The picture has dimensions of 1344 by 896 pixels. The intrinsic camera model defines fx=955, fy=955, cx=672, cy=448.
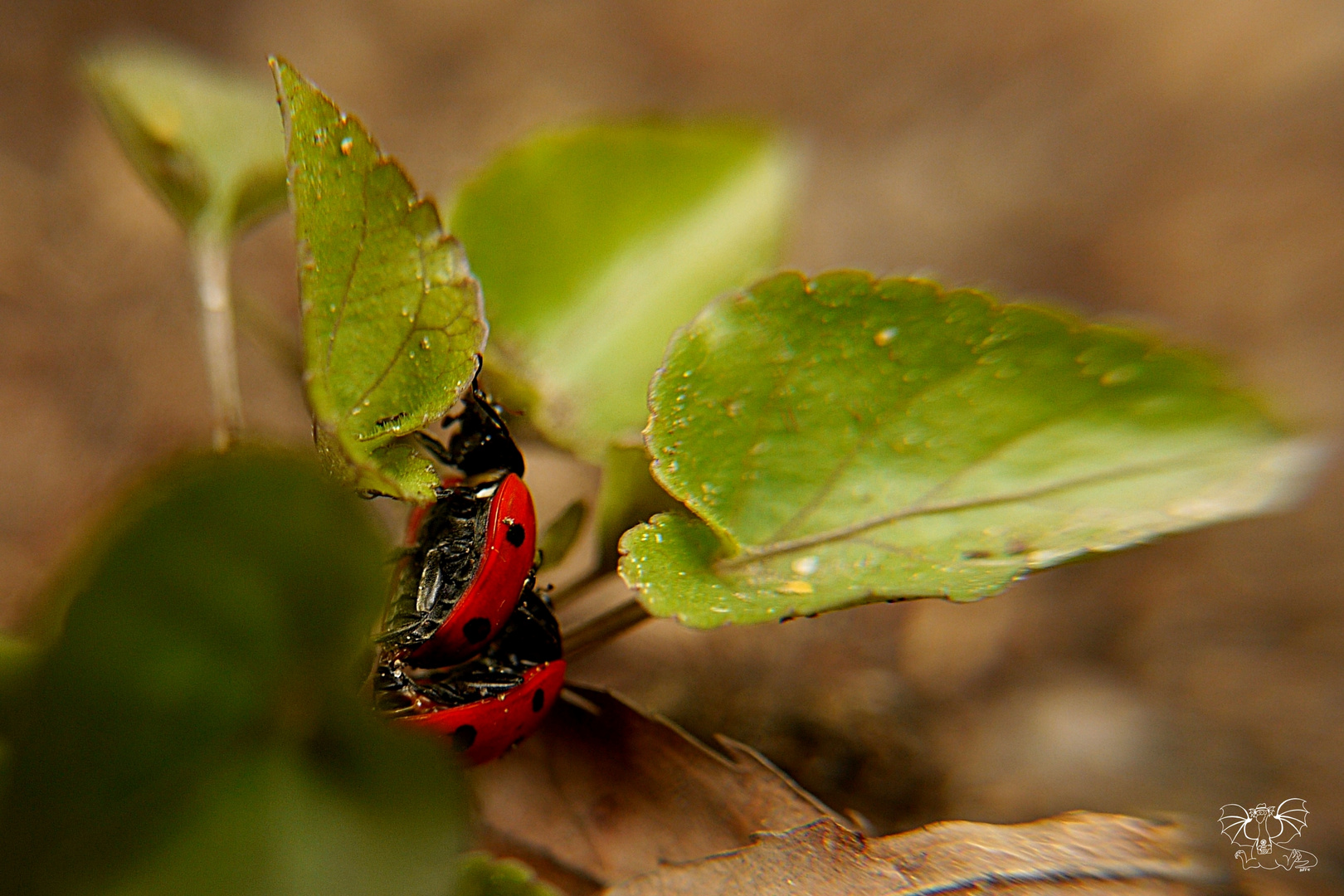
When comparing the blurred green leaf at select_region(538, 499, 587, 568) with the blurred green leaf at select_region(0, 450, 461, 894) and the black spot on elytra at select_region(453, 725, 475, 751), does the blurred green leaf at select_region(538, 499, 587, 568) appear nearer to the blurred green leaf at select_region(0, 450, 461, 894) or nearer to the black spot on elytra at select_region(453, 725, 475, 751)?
the black spot on elytra at select_region(453, 725, 475, 751)

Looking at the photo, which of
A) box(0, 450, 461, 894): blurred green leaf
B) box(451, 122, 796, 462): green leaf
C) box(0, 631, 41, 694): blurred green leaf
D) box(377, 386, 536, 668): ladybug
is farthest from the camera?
box(451, 122, 796, 462): green leaf

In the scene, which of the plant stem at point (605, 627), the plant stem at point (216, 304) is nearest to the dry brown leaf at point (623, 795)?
the plant stem at point (605, 627)

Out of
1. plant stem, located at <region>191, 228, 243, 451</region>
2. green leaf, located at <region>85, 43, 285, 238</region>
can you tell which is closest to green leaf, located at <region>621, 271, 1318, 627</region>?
plant stem, located at <region>191, 228, 243, 451</region>

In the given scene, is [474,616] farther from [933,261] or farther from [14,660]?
[933,261]

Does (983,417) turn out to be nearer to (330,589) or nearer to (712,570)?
(712,570)

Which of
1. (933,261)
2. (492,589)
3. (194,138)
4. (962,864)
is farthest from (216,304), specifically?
(933,261)

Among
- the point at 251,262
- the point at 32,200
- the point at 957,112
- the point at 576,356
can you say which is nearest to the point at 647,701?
the point at 576,356
